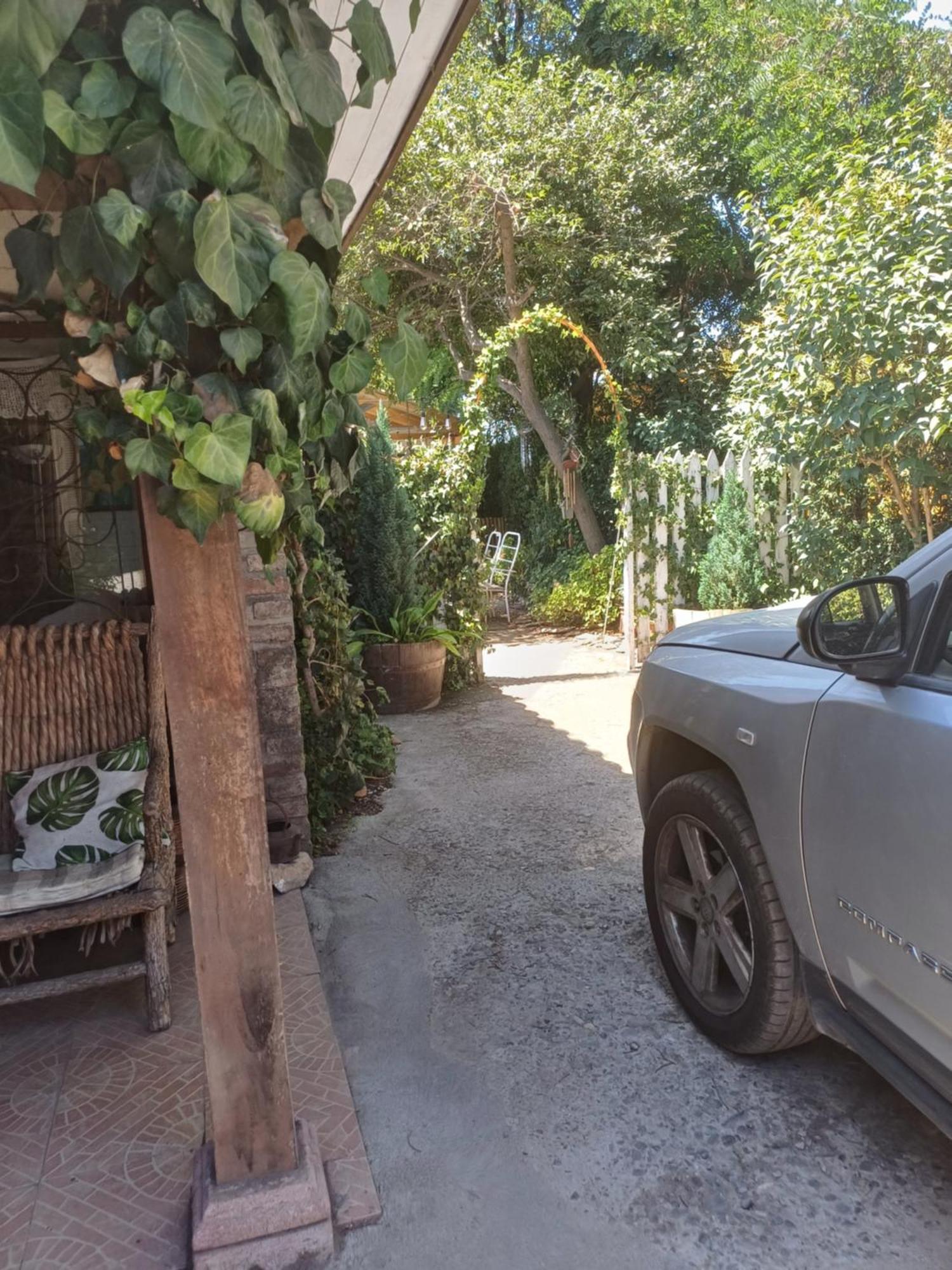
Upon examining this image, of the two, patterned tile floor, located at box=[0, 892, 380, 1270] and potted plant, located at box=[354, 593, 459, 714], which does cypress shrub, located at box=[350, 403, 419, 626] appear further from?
patterned tile floor, located at box=[0, 892, 380, 1270]

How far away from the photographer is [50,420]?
12.5 feet

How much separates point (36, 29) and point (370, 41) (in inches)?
21.2


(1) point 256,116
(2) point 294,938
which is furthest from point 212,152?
(2) point 294,938

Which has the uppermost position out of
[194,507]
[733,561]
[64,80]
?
[64,80]

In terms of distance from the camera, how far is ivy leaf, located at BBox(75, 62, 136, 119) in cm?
128

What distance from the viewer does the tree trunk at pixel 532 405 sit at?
12094 mm

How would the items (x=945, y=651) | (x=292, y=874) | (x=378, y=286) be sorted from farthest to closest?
(x=292, y=874)
(x=945, y=651)
(x=378, y=286)

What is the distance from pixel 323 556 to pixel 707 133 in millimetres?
10640

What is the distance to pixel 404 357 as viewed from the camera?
1.66 meters

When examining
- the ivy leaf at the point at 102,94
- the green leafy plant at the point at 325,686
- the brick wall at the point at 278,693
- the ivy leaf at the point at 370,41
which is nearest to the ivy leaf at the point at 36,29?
the ivy leaf at the point at 102,94

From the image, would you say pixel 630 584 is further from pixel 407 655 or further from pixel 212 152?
pixel 212 152

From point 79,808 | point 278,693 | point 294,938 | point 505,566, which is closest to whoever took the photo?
point 79,808

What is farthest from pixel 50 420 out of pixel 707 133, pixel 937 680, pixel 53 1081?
pixel 707 133

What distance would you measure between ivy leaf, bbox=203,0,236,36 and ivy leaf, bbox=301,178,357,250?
258mm
